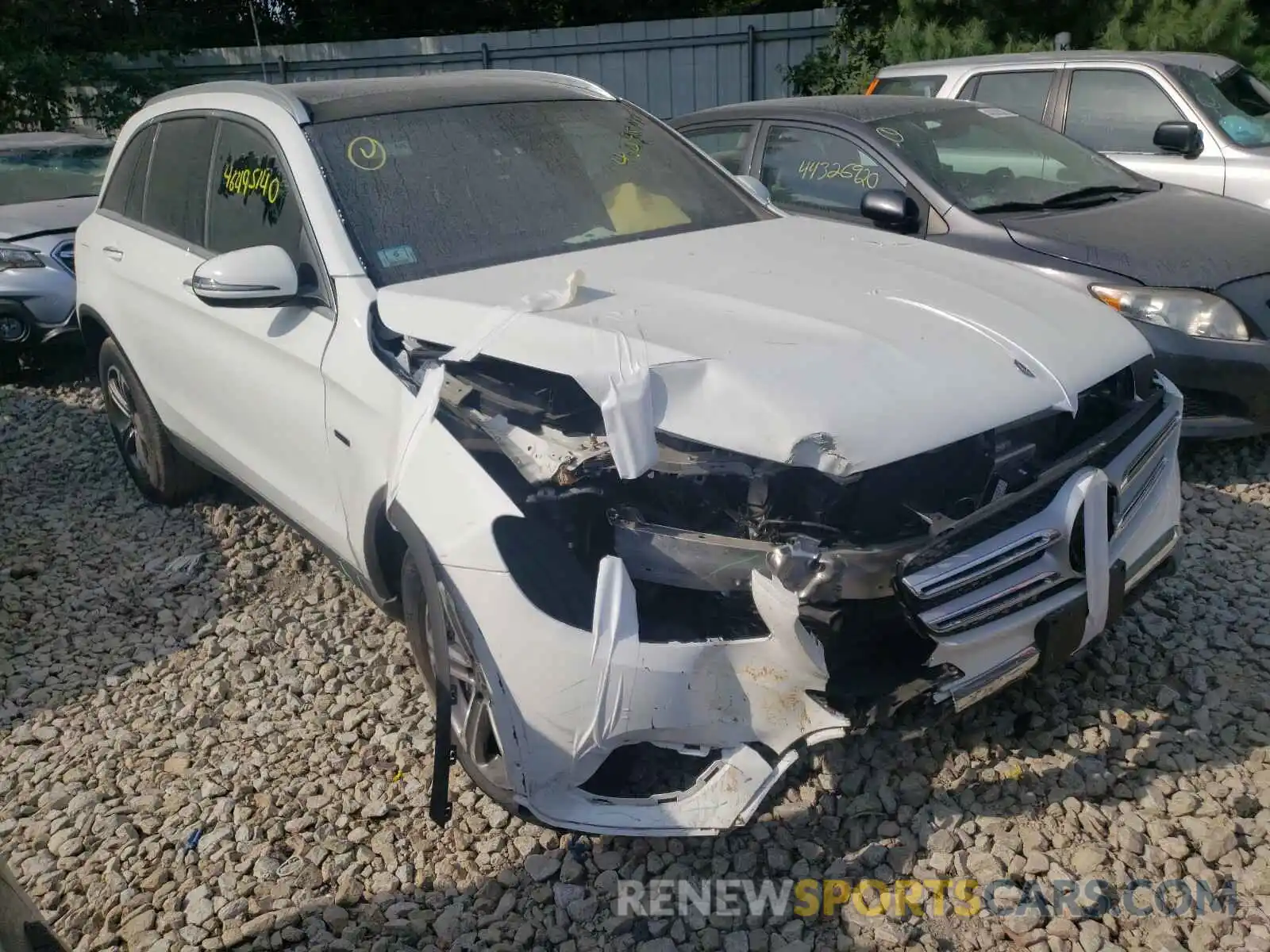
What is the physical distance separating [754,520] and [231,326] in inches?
84.6

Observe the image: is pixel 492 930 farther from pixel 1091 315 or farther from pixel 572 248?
pixel 1091 315

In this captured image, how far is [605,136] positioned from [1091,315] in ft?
6.17

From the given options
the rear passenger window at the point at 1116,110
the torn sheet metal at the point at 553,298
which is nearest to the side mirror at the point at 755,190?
the torn sheet metal at the point at 553,298

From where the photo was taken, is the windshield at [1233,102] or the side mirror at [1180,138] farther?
the windshield at [1233,102]

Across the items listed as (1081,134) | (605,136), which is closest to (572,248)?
(605,136)

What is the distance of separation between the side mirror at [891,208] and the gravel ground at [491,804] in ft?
6.01

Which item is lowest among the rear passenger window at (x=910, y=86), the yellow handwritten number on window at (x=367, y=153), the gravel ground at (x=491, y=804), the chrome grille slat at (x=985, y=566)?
the gravel ground at (x=491, y=804)

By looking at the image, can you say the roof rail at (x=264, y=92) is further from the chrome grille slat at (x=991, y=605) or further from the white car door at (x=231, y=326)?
the chrome grille slat at (x=991, y=605)

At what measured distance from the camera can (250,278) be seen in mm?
3158

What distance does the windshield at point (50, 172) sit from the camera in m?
8.01

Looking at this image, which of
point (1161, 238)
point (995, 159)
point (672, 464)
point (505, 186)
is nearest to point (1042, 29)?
point (995, 159)

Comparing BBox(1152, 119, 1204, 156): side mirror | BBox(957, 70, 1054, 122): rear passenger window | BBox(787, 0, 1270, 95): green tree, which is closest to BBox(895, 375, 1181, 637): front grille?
BBox(1152, 119, 1204, 156): side mirror

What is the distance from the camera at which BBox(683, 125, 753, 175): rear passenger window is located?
5.89 meters

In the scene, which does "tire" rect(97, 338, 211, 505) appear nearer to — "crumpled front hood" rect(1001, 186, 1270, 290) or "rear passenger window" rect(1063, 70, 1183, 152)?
"crumpled front hood" rect(1001, 186, 1270, 290)
